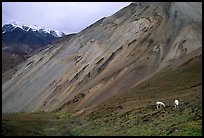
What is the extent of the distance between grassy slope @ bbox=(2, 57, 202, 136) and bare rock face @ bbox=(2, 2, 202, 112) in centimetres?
488

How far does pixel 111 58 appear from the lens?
197ft

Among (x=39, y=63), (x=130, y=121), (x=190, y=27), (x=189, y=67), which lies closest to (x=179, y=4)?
(x=190, y=27)

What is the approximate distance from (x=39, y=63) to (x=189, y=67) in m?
44.8

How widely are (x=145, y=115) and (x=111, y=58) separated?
33122 millimetres

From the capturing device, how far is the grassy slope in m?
22.1

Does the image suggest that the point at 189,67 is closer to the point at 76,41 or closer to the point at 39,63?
the point at 76,41

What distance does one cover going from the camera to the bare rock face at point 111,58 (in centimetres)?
4972

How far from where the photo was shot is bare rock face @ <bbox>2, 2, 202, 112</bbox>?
49.7 meters

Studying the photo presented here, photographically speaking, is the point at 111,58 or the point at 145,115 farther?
the point at 111,58

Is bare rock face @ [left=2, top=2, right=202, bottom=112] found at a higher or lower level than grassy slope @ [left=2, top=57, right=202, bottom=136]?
higher

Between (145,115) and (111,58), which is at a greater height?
(111,58)

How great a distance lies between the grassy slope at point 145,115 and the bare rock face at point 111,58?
192 inches

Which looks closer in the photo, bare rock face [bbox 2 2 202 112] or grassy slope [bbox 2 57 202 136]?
grassy slope [bbox 2 57 202 136]

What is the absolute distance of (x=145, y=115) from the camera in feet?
89.5
